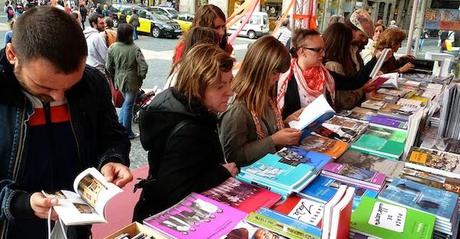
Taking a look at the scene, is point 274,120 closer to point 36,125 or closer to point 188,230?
point 188,230

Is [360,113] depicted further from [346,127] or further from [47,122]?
[47,122]

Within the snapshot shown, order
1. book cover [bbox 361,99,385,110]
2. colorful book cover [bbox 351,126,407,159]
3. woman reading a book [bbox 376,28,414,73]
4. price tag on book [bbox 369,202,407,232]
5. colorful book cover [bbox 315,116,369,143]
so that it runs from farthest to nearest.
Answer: woman reading a book [bbox 376,28,414,73]
book cover [bbox 361,99,385,110]
colorful book cover [bbox 315,116,369,143]
colorful book cover [bbox 351,126,407,159]
price tag on book [bbox 369,202,407,232]

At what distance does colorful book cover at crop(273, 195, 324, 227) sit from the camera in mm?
1328

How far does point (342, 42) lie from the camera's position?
319 cm

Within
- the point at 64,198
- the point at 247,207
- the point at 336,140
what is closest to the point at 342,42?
the point at 336,140

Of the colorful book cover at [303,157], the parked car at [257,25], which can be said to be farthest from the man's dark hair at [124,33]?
the parked car at [257,25]

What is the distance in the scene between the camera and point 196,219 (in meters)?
1.26

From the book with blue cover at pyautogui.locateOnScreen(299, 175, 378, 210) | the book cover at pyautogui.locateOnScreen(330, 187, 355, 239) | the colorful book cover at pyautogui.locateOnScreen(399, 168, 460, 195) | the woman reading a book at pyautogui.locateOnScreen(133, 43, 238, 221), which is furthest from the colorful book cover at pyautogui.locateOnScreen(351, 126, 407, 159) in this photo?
the book cover at pyautogui.locateOnScreen(330, 187, 355, 239)

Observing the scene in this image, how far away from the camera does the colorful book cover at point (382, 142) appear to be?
1974mm

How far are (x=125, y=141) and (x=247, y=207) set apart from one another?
52cm

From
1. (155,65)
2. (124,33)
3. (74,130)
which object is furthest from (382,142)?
(155,65)

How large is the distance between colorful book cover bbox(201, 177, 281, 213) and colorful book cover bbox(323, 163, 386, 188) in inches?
13.7

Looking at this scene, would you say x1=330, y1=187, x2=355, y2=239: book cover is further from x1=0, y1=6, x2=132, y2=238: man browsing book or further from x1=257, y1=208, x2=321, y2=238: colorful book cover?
x1=0, y1=6, x2=132, y2=238: man browsing book

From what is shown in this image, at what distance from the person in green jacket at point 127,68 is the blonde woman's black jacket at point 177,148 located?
325cm
